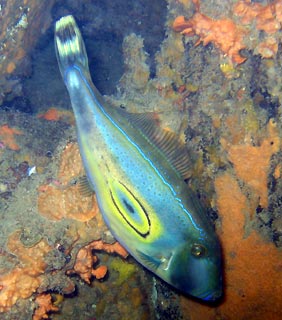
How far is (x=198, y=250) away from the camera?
2.75 metres

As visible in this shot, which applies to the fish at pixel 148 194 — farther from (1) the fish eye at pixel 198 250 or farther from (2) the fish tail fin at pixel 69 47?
(2) the fish tail fin at pixel 69 47

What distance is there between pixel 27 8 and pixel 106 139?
3595mm

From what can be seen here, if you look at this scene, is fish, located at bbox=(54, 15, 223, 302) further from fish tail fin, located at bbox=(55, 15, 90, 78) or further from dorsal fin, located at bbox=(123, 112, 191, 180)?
fish tail fin, located at bbox=(55, 15, 90, 78)

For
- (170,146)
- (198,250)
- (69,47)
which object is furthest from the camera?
(69,47)

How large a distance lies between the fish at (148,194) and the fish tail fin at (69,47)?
41 cm

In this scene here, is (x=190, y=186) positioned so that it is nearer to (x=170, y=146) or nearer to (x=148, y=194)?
(x=170, y=146)

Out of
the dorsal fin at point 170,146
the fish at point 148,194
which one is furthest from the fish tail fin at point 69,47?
the dorsal fin at point 170,146

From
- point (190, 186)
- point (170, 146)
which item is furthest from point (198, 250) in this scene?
point (190, 186)

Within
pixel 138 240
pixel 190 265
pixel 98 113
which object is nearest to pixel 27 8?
pixel 98 113

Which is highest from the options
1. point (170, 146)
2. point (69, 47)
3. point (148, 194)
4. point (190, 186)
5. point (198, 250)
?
point (69, 47)

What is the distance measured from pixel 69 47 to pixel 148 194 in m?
1.83

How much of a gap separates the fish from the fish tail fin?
406 millimetres

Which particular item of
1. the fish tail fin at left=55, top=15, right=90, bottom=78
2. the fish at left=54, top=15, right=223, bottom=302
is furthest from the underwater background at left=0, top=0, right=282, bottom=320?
the fish tail fin at left=55, top=15, right=90, bottom=78

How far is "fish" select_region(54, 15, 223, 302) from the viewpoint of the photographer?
109 inches
